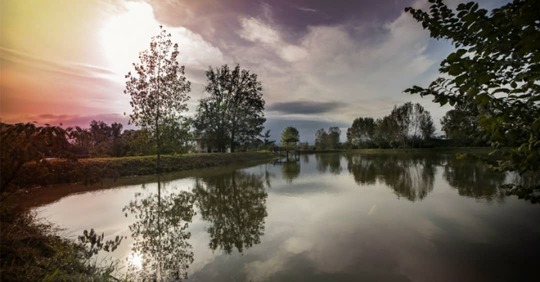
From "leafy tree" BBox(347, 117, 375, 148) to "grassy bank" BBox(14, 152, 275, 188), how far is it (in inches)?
1840

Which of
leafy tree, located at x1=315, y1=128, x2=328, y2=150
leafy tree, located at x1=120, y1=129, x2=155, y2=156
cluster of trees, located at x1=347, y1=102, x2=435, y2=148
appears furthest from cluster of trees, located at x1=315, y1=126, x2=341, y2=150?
leafy tree, located at x1=120, y1=129, x2=155, y2=156

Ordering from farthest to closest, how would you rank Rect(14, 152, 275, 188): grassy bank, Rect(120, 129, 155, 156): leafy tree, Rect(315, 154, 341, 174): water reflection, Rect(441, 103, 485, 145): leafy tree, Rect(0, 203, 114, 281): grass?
Rect(315, 154, 341, 174): water reflection → Rect(120, 129, 155, 156): leafy tree → Rect(14, 152, 275, 188): grassy bank → Rect(0, 203, 114, 281): grass → Rect(441, 103, 485, 145): leafy tree

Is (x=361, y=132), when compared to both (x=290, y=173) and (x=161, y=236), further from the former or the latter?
(x=161, y=236)

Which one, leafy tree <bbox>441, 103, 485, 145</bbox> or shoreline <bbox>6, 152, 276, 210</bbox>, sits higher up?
leafy tree <bbox>441, 103, 485, 145</bbox>

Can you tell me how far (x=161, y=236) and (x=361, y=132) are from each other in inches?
2960

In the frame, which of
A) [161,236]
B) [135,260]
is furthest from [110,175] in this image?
[135,260]

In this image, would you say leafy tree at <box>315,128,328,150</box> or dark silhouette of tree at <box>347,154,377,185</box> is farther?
leafy tree at <box>315,128,328,150</box>

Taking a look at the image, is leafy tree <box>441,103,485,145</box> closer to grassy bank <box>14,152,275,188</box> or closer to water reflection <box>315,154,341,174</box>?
grassy bank <box>14,152,275,188</box>

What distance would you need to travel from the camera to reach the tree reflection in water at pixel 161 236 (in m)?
4.47

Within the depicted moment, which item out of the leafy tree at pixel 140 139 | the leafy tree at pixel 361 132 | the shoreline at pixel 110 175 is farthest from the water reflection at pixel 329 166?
the leafy tree at pixel 361 132

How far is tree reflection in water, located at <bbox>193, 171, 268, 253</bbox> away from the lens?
19.4 ft

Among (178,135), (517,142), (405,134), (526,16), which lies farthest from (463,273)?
(405,134)

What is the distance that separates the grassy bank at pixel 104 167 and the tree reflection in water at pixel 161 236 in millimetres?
1552

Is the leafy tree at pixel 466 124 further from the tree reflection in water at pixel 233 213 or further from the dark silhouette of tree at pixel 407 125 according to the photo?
the dark silhouette of tree at pixel 407 125
